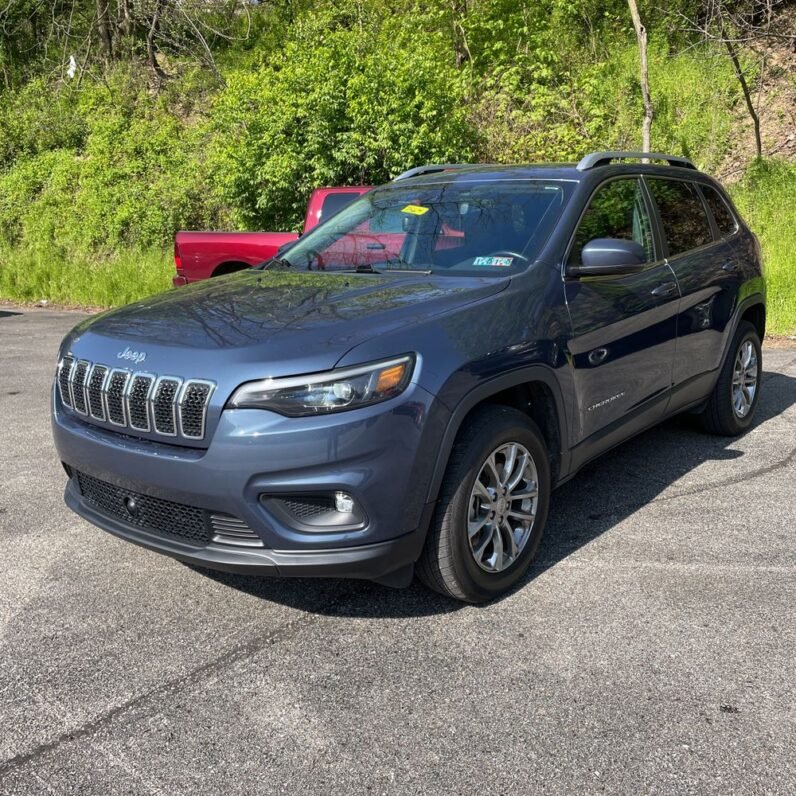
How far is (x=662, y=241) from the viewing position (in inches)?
186

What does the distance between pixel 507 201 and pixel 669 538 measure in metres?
1.85

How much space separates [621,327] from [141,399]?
2313 millimetres

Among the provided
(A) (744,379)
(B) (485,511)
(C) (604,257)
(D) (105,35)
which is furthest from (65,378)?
(D) (105,35)

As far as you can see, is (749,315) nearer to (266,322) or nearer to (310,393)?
(266,322)

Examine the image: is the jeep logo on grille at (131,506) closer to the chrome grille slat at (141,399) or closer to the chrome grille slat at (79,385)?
the chrome grille slat at (141,399)

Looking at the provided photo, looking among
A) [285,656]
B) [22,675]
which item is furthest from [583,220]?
[22,675]

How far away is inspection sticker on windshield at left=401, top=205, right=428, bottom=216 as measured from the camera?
4438mm

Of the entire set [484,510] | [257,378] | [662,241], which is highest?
[662,241]

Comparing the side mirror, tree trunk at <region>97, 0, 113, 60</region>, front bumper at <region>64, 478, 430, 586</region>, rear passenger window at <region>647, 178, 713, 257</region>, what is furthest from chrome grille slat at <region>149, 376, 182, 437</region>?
tree trunk at <region>97, 0, 113, 60</region>

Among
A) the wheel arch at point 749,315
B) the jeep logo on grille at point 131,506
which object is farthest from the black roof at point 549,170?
the jeep logo on grille at point 131,506

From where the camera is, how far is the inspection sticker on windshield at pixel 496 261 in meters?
3.83

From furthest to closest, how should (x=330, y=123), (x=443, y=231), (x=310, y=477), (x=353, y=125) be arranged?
(x=330, y=123) < (x=353, y=125) < (x=443, y=231) < (x=310, y=477)

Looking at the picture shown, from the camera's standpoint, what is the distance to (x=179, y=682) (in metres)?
2.96

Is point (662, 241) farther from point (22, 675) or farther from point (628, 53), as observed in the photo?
point (628, 53)
